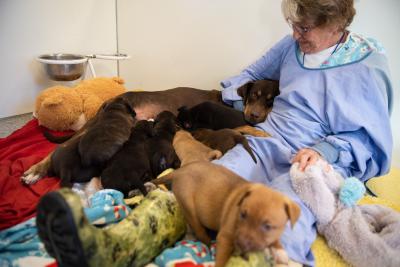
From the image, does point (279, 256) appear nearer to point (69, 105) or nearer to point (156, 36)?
point (69, 105)

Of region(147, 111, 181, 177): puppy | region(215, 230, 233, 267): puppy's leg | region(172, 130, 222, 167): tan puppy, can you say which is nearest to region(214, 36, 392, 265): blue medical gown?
region(172, 130, 222, 167): tan puppy

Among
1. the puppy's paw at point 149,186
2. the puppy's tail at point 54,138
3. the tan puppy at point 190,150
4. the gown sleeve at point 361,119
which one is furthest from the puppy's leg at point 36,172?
the gown sleeve at point 361,119

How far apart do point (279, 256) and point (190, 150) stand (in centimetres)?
91

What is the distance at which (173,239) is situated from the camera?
136 cm

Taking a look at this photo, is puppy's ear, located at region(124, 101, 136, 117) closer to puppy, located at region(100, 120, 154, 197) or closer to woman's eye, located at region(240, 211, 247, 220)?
puppy, located at region(100, 120, 154, 197)

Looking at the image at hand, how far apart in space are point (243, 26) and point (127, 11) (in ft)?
4.83

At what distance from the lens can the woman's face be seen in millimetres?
1837

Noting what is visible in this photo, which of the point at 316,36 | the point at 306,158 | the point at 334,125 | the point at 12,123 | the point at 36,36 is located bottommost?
the point at 12,123

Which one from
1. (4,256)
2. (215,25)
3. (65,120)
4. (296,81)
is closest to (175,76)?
(215,25)

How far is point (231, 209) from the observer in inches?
46.3

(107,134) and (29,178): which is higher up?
(107,134)

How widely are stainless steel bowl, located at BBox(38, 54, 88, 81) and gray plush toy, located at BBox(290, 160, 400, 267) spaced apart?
90.6 inches

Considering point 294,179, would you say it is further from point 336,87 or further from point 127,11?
point 127,11

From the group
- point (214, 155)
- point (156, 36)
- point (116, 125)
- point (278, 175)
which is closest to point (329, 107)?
point (278, 175)
